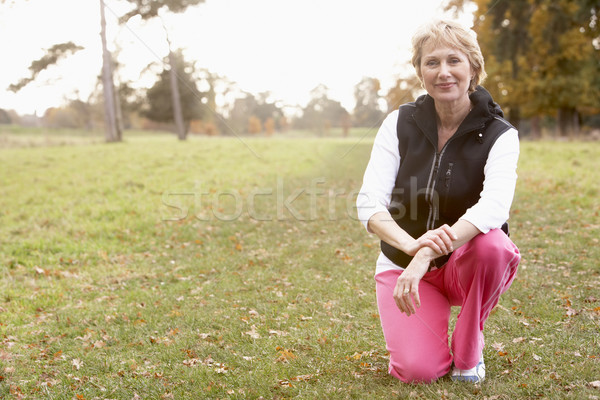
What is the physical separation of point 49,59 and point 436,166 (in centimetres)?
2433

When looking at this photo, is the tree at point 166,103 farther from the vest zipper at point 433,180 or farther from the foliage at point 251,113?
the vest zipper at point 433,180

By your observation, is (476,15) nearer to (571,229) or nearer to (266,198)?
(266,198)

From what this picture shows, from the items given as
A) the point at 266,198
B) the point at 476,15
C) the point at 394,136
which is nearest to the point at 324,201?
the point at 266,198

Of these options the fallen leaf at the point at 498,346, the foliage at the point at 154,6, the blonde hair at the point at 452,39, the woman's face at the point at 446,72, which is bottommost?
the fallen leaf at the point at 498,346

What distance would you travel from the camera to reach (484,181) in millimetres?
2947

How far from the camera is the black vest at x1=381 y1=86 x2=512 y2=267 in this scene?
9.85ft

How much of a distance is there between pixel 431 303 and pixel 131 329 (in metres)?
2.76

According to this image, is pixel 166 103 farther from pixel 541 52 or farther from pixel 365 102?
pixel 365 102

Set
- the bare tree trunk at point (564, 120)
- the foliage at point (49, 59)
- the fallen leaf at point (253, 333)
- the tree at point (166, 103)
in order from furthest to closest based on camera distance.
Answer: the tree at point (166, 103) → the bare tree trunk at point (564, 120) → the foliage at point (49, 59) → the fallen leaf at point (253, 333)

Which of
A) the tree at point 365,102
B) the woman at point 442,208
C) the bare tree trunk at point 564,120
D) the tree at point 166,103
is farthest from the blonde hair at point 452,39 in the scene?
the tree at point 166,103

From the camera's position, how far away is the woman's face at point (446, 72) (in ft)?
9.63

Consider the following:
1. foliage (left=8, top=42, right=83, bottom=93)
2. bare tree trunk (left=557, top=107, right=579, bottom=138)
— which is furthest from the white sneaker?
bare tree trunk (left=557, top=107, right=579, bottom=138)

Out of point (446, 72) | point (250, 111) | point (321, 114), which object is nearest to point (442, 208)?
point (446, 72)

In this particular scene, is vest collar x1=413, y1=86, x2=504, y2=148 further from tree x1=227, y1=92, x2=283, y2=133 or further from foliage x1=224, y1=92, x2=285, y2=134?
tree x1=227, y1=92, x2=283, y2=133
